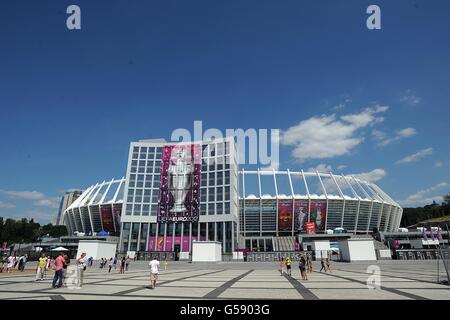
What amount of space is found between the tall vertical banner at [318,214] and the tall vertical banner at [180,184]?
35279 millimetres

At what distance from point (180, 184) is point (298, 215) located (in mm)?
36239

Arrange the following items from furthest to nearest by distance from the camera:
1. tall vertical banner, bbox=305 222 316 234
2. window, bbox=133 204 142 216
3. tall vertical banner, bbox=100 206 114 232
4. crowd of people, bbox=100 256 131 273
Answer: tall vertical banner, bbox=100 206 114 232 < tall vertical banner, bbox=305 222 316 234 < window, bbox=133 204 142 216 < crowd of people, bbox=100 256 131 273

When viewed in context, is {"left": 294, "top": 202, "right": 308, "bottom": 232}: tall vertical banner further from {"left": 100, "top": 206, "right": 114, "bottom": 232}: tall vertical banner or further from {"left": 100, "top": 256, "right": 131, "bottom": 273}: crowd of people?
{"left": 100, "top": 256, "right": 131, "bottom": 273}: crowd of people

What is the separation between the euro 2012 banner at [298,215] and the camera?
281 feet

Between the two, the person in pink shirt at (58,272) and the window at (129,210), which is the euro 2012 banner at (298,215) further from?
the person in pink shirt at (58,272)

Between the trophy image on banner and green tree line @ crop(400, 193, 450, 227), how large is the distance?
146 metres

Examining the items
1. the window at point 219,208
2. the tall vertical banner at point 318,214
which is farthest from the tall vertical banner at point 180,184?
the tall vertical banner at point 318,214

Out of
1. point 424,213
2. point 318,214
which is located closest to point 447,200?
point 424,213

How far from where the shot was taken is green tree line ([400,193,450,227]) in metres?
155

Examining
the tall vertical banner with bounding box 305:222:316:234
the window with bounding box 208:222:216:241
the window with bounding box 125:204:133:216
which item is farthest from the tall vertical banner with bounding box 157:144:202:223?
the tall vertical banner with bounding box 305:222:316:234

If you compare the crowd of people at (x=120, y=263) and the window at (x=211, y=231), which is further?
the window at (x=211, y=231)

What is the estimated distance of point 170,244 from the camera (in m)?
75.2

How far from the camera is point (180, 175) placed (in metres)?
78.8
